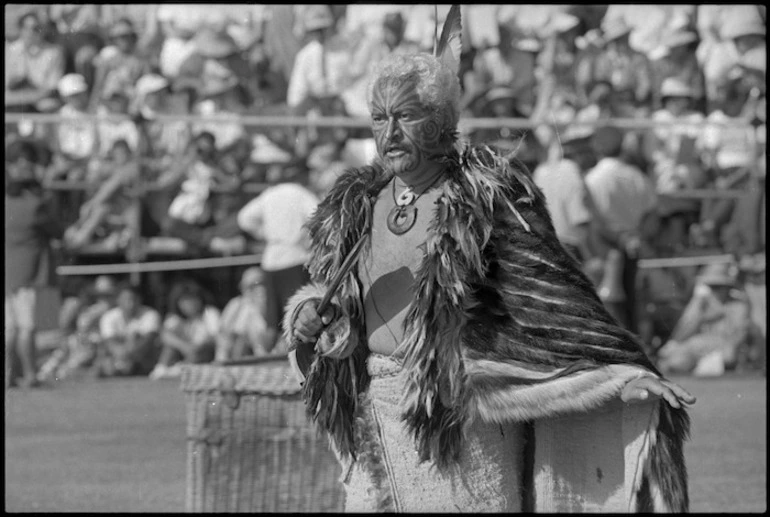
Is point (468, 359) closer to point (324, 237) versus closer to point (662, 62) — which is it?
point (324, 237)

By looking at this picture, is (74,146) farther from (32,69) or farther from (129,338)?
(129,338)

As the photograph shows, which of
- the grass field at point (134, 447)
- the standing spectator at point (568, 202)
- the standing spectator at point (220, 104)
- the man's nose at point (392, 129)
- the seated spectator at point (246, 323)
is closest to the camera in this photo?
the man's nose at point (392, 129)

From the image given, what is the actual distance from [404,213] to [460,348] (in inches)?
17.2

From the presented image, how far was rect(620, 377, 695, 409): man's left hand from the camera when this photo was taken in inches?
153

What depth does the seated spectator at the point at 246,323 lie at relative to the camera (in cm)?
1227

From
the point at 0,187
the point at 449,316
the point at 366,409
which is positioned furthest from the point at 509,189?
the point at 0,187

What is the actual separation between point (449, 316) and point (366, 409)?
0.45 metres

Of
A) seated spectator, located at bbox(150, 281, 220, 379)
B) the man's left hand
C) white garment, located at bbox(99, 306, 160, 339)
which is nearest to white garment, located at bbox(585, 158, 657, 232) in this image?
seated spectator, located at bbox(150, 281, 220, 379)

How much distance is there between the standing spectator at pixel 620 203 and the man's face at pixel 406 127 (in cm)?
728

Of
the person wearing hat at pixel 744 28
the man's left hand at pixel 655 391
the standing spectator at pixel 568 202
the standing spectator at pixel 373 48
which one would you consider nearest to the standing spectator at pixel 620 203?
the standing spectator at pixel 568 202

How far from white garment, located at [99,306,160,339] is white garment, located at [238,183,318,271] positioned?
3.98 ft

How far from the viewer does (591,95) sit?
44.8 feet

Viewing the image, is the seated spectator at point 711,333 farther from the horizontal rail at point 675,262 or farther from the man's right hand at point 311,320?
the man's right hand at point 311,320

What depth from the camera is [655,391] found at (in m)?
3.96
